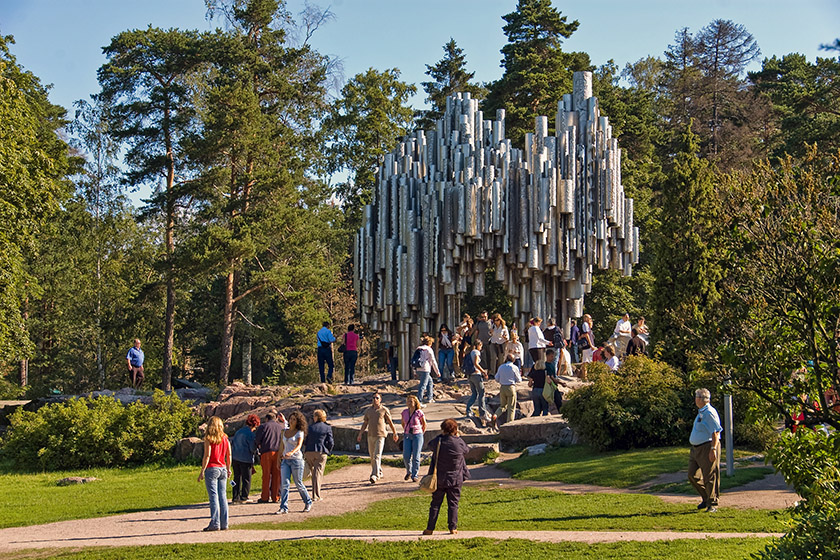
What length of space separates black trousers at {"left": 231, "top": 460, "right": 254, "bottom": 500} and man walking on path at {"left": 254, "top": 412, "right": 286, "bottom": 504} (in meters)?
0.29

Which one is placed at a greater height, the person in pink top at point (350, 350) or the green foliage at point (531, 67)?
the green foliage at point (531, 67)

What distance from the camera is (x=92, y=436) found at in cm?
2164

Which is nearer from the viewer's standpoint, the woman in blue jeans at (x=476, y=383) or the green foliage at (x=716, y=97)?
the woman in blue jeans at (x=476, y=383)

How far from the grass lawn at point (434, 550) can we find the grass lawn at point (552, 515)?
3.58 feet

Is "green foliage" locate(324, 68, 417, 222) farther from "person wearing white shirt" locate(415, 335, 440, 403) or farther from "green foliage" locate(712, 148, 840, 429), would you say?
"green foliage" locate(712, 148, 840, 429)

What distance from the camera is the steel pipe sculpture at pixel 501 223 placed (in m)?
26.4

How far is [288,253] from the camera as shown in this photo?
1572 inches

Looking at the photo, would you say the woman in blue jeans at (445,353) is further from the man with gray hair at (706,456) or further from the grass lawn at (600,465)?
the man with gray hair at (706,456)

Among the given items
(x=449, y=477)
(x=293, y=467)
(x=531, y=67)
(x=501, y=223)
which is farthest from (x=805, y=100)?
(x=449, y=477)

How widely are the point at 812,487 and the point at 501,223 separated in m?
Answer: 19.3

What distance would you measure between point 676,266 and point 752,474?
22.8ft

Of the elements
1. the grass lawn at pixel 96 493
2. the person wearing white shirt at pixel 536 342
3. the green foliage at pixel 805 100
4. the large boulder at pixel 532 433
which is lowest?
the grass lawn at pixel 96 493

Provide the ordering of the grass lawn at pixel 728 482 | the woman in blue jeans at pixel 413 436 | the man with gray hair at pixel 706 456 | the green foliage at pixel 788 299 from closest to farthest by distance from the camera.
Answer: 1. the green foliage at pixel 788 299
2. the man with gray hair at pixel 706 456
3. the grass lawn at pixel 728 482
4. the woman in blue jeans at pixel 413 436

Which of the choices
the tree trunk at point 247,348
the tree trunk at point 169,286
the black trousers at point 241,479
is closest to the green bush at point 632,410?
the black trousers at point 241,479
